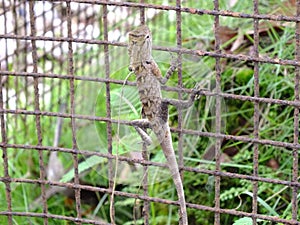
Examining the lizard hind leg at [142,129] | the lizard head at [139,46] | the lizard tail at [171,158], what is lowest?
the lizard tail at [171,158]

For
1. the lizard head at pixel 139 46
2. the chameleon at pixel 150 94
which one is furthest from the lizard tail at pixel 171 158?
the lizard head at pixel 139 46

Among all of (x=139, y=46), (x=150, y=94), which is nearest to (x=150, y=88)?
(x=150, y=94)

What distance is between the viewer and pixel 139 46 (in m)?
1.87

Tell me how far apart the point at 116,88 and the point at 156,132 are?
0.56 meters

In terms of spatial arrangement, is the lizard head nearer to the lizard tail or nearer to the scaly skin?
the scaly skin

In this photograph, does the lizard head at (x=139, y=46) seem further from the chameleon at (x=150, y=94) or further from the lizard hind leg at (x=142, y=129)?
the lizard hind leg at (x=142, y=129)

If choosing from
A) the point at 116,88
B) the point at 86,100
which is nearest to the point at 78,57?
the point at 86,100

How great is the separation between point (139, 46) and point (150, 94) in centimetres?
16

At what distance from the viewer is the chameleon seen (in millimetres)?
1873

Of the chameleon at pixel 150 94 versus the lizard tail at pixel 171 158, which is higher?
the chameleon at pixel 150 94

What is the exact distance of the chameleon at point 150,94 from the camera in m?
1.87

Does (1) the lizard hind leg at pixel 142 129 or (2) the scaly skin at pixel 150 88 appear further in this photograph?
(1) the lizard hind leg at pixel 142 129

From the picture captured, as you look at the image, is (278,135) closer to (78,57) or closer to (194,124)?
(194,124)

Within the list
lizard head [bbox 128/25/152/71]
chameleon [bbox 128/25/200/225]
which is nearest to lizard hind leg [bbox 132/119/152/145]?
chameleon [bbox 128/25/200/225]
